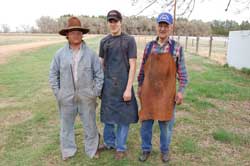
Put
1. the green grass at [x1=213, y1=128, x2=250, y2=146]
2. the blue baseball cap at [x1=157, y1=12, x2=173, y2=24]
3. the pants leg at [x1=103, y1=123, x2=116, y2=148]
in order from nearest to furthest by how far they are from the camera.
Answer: the blue baseball cap at [x1=157, y1=12, x2=173, y2=24] < the pants leg at [x1=103, y1=123, x2=116, y2=148] < the green grass at [x1=213, y1=128, x2=250, y2=146]

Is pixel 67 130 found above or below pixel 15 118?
above

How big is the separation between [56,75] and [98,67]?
50 cm

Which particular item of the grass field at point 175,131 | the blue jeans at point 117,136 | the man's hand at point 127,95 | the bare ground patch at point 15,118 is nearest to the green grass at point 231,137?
the grass field at point 175,131

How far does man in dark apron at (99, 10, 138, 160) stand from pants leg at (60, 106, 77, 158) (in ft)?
1.25

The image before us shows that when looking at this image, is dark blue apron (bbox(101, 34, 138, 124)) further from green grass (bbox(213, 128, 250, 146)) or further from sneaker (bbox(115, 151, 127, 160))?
green grass (bbox(213, 128, 250, 146))

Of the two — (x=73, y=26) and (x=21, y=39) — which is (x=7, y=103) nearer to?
(x=73, y=26)

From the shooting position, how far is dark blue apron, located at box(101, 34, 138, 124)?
3.87 metres

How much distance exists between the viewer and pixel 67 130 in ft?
13.7

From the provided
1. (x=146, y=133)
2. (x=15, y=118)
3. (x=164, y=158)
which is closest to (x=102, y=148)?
(x=146, y=133)

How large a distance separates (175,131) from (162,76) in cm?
174

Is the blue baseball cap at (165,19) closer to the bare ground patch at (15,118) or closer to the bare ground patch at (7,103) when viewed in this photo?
the bare ground patch at (15,118)

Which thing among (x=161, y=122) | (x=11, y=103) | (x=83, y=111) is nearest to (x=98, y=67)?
(x=83, y=111)

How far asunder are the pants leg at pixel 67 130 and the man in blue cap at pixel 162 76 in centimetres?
85

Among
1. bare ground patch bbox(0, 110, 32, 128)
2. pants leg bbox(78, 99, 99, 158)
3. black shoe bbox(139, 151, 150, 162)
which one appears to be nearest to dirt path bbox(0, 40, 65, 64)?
bare ground patch bbox(0, 110, 32, 128)
